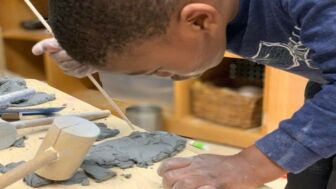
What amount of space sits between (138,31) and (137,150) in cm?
19

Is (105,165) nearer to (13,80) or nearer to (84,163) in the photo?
(84,163)

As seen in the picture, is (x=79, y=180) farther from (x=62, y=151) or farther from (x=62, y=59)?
(x=62, y=59)

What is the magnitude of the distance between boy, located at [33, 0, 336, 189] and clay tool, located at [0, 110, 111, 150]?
18cm

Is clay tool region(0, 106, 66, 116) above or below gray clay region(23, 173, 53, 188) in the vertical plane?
above

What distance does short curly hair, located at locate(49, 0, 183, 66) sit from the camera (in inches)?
17.6

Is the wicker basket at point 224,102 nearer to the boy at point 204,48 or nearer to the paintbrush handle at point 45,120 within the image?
the paintbrush handle at point 45,120

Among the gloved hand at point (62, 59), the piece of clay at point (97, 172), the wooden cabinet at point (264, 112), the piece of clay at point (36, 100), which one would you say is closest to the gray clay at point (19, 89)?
the piece of clay at point (36, 100)

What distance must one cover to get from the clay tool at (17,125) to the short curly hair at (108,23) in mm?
201

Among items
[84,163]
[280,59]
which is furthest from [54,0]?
[280,59]

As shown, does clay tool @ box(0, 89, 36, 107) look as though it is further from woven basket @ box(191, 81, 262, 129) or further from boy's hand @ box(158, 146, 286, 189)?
woven basket @ box(191, 81, 262, 129)

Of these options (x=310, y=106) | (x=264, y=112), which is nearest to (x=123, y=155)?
(x=310, y=106)

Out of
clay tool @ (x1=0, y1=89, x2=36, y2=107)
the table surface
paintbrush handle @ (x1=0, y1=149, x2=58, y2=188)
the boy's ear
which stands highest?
the boy's ear

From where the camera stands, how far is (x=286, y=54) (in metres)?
0.60

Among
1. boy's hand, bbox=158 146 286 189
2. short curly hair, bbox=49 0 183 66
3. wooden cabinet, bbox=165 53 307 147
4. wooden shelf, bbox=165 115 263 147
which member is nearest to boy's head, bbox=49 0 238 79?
short curly hair, bbox=49 0 183 66
